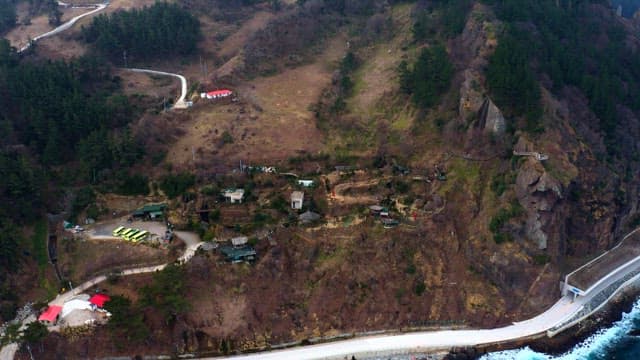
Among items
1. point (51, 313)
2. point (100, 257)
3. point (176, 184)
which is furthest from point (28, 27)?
point (51, 313)

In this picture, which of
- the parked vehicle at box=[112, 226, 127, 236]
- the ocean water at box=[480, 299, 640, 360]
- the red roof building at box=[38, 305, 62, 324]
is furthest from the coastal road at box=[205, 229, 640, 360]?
the parked vehicle at box=[112, 226, 127, 236]

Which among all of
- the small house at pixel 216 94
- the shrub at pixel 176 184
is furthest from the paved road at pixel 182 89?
the shrub at pixel 176 184

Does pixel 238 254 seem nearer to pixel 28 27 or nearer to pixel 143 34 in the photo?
pixel 143 34

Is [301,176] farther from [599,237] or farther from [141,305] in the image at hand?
[599,237]

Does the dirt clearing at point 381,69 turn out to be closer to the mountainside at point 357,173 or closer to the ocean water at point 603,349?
the mountainside at point 357,173

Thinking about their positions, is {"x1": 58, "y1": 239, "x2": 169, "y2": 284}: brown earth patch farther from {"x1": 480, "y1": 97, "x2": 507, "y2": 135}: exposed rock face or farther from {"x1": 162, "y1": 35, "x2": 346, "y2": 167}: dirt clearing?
{"x1": 480, "y1": 97, "x2": 507, "y2": 135}: exposed rock face

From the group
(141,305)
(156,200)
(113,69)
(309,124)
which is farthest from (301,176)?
(113,69)
